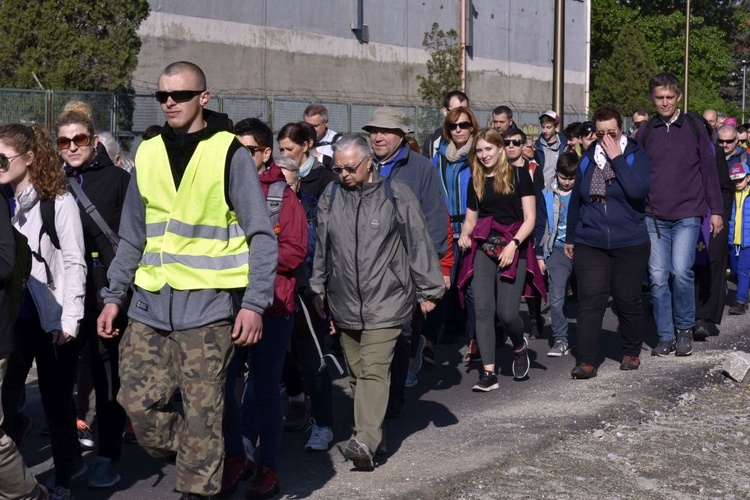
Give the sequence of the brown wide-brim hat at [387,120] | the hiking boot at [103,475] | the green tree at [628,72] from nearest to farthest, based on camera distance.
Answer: the hiking boot at [103,475] < the brown wide-brim hat at [387,120] < the green tree at [628,72]

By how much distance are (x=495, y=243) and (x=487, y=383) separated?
3.17 ft

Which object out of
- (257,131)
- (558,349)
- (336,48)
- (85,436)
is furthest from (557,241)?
(336,48)

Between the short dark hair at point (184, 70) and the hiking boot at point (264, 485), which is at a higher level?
the short dark hair at point (184, 70)

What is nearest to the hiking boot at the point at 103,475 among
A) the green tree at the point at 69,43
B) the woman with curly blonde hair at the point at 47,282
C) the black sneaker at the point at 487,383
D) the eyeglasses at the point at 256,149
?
the woman with curly blonde hair at the point at 47,282

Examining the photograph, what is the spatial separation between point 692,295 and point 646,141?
1301mm

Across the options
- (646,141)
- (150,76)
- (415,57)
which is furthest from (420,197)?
(415,57)

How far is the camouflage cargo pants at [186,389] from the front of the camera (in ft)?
17.0

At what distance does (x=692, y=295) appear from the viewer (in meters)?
10.4

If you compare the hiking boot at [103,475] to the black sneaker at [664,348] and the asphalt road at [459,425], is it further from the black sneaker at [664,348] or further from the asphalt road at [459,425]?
the black sneaker at [664,348]

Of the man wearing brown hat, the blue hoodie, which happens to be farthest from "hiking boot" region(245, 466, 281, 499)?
the blue hoodie

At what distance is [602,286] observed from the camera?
31.1 ft

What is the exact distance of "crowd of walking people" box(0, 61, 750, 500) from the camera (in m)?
5.19

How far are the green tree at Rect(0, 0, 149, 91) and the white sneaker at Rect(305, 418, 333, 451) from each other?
1568 centimetres

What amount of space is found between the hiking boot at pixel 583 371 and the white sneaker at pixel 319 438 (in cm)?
268
